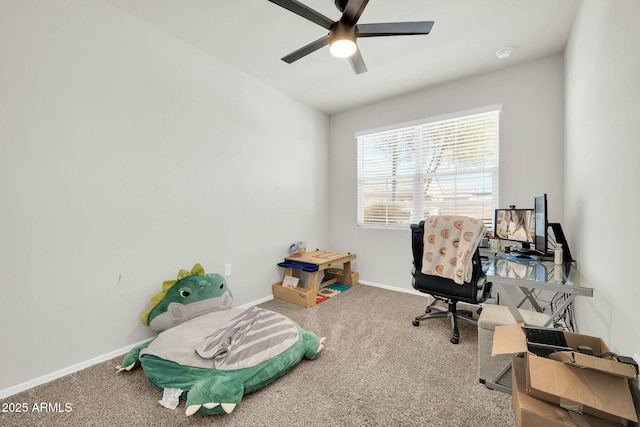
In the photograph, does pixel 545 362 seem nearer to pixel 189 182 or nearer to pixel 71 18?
pixel 189 182

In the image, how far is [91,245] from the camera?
193 centimetres

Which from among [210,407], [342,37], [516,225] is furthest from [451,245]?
[210,407]

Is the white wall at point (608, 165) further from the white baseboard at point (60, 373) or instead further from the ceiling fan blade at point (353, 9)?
the white baseboard at point (60, 373)

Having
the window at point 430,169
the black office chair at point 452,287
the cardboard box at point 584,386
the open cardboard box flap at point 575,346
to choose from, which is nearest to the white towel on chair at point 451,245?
the black office chair at point 452,287

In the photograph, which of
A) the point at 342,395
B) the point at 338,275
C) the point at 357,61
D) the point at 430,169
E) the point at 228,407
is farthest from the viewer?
the point at 338,275

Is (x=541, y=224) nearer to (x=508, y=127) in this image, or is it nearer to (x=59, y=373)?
(x=508, y=127)

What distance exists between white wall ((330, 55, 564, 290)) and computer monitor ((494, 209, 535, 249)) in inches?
12.8

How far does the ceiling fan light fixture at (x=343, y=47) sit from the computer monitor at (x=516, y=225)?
2.01 meters

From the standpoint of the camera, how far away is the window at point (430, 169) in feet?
9.96

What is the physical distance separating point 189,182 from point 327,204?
2190mm

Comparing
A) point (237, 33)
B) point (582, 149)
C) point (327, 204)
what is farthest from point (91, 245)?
point (582, 149)

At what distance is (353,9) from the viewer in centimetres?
164

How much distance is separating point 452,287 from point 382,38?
2192mm

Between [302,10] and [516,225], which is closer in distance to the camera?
[302,10]
